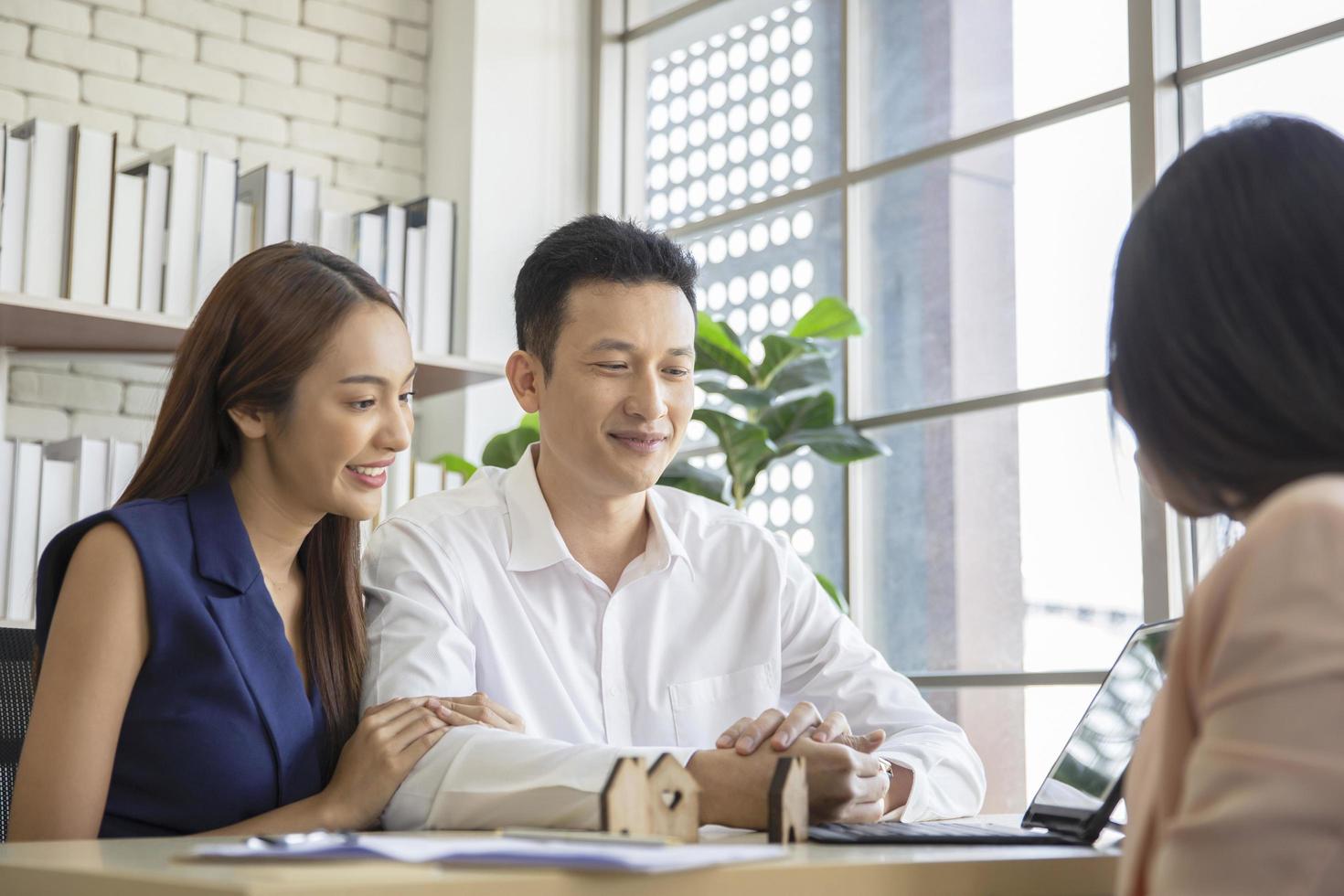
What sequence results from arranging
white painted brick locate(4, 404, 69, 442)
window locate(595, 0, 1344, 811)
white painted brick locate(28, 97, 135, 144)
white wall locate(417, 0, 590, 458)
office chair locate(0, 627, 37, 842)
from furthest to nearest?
1. white wall locate(417, 0, 590, 458)
2. white painted brick locate(28, 97, 135, 144)
3. white painted brick locate(4, 404, 69, 442)
4. window locate(595, 0, 1344, 811)
5. office chair locate(0, 627, 37, 842)

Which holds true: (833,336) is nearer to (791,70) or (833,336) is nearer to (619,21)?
(791,70)

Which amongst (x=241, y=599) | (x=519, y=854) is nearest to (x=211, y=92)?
(x=241, y=599)

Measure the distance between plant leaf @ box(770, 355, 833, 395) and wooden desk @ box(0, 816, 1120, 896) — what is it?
1.98 meters

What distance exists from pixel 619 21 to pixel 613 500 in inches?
98.1

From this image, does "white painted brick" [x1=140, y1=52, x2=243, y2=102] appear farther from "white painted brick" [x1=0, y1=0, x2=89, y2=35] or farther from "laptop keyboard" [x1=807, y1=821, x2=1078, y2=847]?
"laptop keyboard" [x1=807, y1=821, x2=1078, y2=847]

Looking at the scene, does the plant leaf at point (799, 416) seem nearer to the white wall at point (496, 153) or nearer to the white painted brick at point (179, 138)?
the white wall at point (496, 153)

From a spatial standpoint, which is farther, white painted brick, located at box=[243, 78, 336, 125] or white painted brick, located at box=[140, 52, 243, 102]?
white painted brick, located at box=[243, 78, 336, 125]

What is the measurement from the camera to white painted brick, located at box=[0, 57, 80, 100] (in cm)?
328

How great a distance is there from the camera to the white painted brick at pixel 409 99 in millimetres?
3953

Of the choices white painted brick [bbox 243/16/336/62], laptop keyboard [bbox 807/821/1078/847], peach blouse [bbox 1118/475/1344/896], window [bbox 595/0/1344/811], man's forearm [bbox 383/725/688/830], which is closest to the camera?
peach blouse [bbox 1118/475/1344/896]

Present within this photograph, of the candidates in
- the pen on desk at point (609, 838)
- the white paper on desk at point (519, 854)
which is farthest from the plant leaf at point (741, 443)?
the white paper on desk at point (519, 854)

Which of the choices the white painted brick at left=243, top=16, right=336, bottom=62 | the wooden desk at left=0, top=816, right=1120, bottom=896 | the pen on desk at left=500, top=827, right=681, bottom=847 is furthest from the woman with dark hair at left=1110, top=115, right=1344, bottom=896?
the white painted brick at left=243, top=16, right=336, bottom=62

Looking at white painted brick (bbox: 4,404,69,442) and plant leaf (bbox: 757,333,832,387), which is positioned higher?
plant leaf (bbox: 757,333,832,387)

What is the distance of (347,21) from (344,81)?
172 mm
